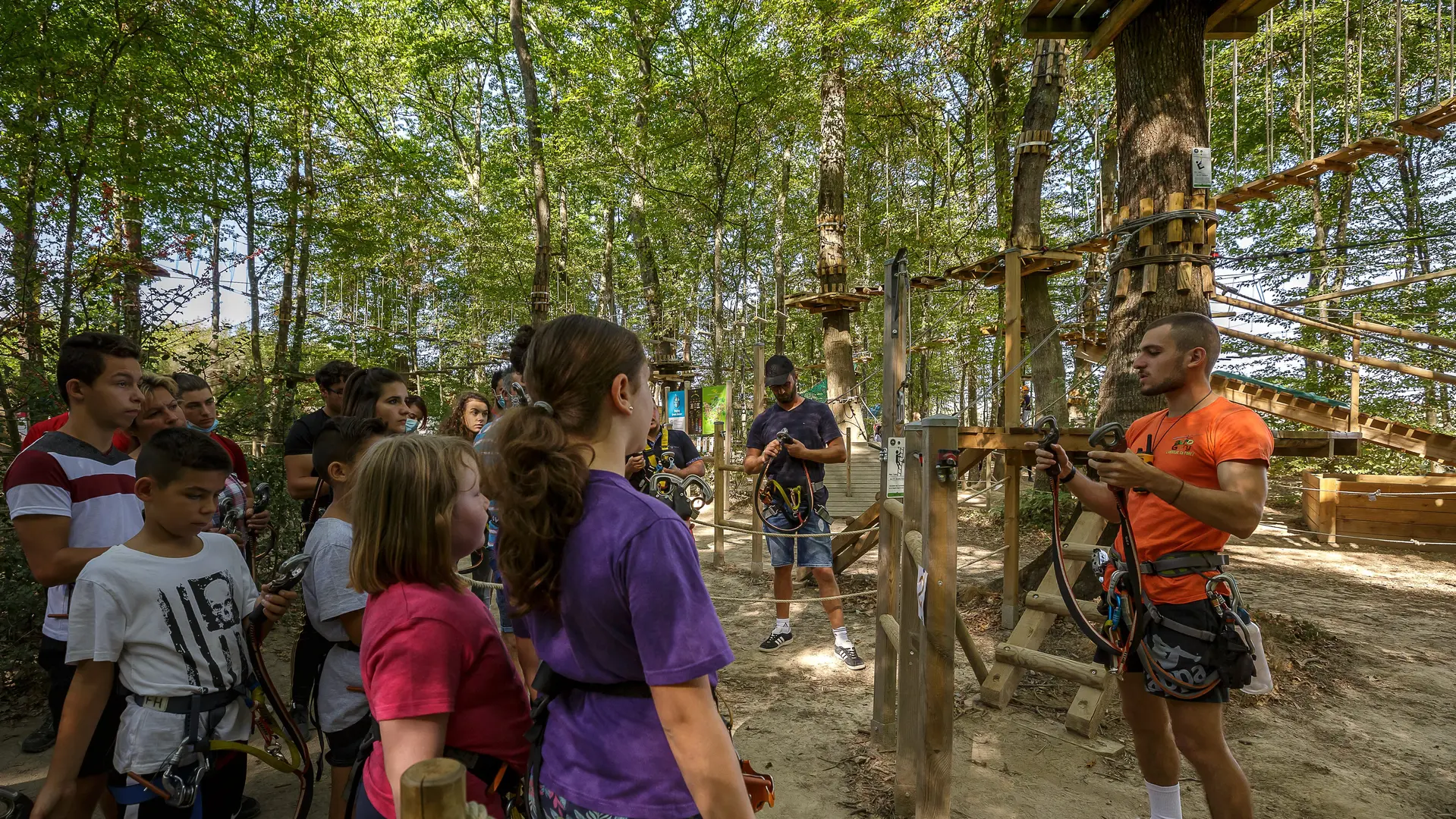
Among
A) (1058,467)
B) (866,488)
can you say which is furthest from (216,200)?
(866,488)

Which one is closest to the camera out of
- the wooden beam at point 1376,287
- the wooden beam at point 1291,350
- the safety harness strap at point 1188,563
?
the safety harness strap at point 1188,563

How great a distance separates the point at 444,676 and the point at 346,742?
3.66 feet

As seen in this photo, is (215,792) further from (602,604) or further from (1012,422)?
(1012,422)

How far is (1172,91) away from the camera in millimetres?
4023

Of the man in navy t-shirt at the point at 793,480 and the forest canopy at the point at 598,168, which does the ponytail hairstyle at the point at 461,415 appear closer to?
the man in navy t-shirt at the point at 793,480

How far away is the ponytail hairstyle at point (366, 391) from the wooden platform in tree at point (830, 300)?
5.61 m

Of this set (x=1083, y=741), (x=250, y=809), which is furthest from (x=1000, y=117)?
(x=250, y=809)

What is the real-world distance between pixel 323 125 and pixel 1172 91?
408 inches

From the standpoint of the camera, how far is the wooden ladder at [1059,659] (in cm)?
344

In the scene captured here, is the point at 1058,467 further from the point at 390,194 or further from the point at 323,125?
the point at 390,194

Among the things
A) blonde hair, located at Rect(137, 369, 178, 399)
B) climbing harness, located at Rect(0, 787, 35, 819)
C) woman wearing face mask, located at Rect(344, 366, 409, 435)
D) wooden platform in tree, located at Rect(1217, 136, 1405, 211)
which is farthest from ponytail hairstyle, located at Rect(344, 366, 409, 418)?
wooden platform in tree, located at Rect(1217, 136, 1405, 211)

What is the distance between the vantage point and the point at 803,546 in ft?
16.4

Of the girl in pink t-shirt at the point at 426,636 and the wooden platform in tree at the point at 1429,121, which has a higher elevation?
the wooden platform in tree at the point at 1429,121

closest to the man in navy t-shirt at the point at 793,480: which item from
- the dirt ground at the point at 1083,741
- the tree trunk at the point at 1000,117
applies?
the dirt ground at the point at 1083,741
